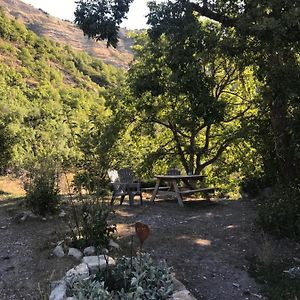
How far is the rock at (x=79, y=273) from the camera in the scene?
158 inches

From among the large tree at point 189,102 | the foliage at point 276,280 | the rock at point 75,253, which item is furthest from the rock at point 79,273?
the large tree at point 189,102

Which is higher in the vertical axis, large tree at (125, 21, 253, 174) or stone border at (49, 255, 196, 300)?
large tree at (125, 21, 253, 174)

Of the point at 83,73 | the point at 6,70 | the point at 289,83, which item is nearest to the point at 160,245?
the point at 289,83

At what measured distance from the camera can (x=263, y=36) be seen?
263 inches

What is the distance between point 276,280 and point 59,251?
2.90 m

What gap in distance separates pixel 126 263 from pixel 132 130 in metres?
10.3

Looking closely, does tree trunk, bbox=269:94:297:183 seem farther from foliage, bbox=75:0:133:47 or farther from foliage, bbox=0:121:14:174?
foliage, bbox=0:121:14:174

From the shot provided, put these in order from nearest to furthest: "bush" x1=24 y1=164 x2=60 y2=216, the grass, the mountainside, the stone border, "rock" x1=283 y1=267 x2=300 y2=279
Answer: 1. the stone border
2. "rock" x1=283 y1=267 x2=300 y2=279
3. "bush" x1=24 y1=164 x2=60 y2=216
4. the grass
5. the mountainside

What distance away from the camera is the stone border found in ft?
12.4

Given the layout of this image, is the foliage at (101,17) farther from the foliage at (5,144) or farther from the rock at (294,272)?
the foliage at (5,144)

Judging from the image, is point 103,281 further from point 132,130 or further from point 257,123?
point 132,130

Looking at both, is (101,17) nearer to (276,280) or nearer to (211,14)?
(211,14)

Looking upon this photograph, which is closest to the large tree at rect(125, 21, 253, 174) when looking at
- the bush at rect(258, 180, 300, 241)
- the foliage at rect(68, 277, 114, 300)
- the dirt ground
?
the dirt ground

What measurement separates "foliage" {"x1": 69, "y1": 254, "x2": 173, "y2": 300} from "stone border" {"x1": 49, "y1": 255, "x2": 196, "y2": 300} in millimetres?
90
